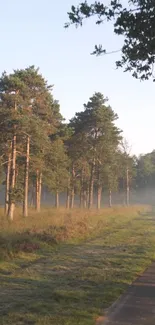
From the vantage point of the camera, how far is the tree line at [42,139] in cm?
3011

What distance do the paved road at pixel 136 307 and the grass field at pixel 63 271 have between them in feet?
0.92

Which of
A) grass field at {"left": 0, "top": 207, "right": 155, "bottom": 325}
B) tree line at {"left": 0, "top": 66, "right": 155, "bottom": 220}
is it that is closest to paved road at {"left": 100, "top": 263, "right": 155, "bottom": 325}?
grass field at {"left": 0, "top": 207, "right": 155, "bottom": 325}

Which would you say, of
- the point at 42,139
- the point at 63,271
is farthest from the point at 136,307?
the point at 42,139

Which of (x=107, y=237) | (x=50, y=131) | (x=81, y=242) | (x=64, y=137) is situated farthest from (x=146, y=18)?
(x=64, y=137)

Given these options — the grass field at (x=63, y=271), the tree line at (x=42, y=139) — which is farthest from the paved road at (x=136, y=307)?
the tree line at (x=42, y=139)

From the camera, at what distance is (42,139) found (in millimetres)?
33156

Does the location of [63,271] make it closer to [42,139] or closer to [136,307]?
[136,307]

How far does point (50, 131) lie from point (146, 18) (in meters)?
33.9

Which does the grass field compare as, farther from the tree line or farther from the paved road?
the tree line

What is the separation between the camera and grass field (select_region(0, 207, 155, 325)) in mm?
8161

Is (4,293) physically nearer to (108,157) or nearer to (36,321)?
(36,321)

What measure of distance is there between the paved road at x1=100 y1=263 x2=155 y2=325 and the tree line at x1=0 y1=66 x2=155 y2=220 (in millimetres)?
19321

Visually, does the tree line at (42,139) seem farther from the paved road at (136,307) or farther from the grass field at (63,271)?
the paved road at (136,307)

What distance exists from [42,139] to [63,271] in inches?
832
